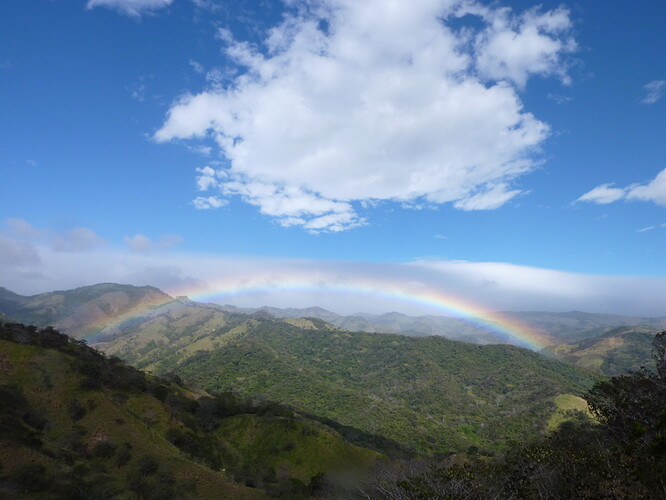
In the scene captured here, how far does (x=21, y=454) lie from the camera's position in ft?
117

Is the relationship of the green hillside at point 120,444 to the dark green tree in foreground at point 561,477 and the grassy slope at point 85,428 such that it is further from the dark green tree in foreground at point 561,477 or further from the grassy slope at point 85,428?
→ the dark green tree in foreground at point 561,477

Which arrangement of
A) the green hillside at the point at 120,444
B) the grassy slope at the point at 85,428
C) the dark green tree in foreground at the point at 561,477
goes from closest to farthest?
the dark green tree in foreground at the point at 561,477 → the green hillside at the point at 120,444 → the grassy slope at the point at 85,428

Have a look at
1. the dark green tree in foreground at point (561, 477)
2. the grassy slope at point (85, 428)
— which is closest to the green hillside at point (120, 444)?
the grassy slope at point (85, 428)

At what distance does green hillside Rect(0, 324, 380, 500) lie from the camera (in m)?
36.3

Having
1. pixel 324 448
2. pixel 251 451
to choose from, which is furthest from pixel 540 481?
pixel 251 451

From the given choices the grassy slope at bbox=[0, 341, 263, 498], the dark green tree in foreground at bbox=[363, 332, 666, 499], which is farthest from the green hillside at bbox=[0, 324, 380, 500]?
the dark green tree in foreground at bbox=[363, 332, 666, 499]

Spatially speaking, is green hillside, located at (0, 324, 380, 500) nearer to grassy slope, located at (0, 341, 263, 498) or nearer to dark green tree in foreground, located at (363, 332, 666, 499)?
grassy slope, located at (0, 341, 263, 498)

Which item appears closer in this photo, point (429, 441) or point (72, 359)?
point (72, 359)

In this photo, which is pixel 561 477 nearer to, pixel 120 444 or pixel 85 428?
pixel 120 444

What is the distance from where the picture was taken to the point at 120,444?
45.5 metres

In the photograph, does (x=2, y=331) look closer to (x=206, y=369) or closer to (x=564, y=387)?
(x=206, y=369)

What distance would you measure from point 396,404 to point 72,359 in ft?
506

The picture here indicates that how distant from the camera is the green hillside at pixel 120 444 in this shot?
36312 mm

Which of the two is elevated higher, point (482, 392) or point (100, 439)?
point (100, 439)
